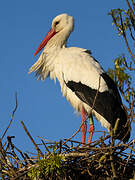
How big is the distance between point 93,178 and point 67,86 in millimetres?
2284

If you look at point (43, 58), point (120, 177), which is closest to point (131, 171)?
point (120, 177)

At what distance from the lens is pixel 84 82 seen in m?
6.00

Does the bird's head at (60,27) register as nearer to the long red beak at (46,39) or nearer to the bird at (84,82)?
the long red beak at (46,39)

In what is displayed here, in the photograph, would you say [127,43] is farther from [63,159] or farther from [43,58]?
[43,58]

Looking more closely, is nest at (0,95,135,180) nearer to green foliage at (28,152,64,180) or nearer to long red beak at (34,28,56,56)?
green foliage at (28,152,64,180)

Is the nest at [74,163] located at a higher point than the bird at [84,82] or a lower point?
lower

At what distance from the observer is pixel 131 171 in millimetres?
4168

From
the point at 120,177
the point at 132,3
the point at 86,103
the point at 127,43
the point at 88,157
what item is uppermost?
the point at 132,3

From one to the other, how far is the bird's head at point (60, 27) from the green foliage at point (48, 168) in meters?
3.32

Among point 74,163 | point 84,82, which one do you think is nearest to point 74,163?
point 74,163

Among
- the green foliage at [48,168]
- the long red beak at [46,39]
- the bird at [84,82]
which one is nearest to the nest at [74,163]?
the green foliage at [48,168]

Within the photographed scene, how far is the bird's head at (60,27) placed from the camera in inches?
273

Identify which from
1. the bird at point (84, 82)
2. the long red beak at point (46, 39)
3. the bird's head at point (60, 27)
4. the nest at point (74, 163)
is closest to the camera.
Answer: the nest at point (74, 163)

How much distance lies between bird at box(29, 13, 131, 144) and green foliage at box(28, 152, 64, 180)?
1.63 m
